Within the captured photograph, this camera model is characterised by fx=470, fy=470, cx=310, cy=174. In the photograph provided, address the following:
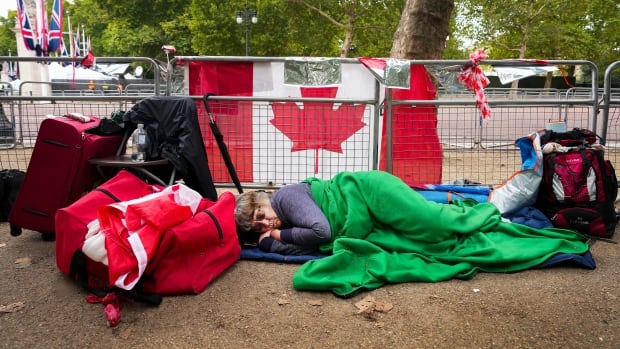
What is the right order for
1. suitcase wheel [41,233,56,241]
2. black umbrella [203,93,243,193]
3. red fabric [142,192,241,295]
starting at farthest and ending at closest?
black umbrella [203,93,243,193]
suitcase wheel [41,233,56,241]
red fabric [142,192,241,295]

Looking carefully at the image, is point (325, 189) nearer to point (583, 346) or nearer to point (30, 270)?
point (583, 346)

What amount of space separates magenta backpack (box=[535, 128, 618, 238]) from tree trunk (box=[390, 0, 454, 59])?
3.40 m

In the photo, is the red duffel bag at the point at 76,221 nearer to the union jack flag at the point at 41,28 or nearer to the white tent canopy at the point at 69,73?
the union jack flag at the point at 41,28

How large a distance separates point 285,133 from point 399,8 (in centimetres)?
1822

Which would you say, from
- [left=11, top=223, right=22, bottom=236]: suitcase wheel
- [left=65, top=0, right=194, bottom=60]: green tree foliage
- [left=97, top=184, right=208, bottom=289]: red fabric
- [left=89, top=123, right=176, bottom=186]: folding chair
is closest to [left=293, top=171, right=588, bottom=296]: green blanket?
[left=97, top=184, right=208, bottom=289]: red fabric

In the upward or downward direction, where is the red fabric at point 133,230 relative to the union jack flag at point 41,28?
downward

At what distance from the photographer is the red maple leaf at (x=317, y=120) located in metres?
5.05

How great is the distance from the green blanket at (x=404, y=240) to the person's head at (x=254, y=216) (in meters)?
0.38

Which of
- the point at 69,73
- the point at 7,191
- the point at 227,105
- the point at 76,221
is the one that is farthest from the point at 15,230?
the point at 69,73

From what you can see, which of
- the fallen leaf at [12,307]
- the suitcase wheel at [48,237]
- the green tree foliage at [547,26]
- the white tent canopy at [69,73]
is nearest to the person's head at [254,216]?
the fallen leaf at [12,307]

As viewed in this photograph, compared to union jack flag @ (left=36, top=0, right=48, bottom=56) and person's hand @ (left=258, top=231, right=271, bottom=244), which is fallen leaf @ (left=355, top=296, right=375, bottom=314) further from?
union jack flag @ (left=36, top=0, right=48, bottom=56)

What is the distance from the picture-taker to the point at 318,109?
5.06 m

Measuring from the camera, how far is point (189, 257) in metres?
2.96

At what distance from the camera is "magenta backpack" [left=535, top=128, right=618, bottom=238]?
3.84m
